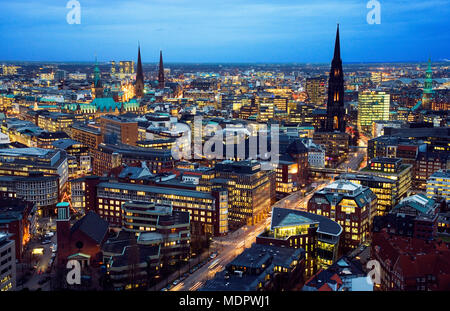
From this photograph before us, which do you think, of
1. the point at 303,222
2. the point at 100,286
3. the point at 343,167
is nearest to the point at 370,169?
the point at 343,167

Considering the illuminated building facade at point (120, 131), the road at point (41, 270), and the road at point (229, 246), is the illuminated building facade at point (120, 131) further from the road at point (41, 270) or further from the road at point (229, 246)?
the road at point (41, 270)

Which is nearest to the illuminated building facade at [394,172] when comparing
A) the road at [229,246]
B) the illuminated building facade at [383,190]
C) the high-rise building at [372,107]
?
the illuminated building facade at [383,190]

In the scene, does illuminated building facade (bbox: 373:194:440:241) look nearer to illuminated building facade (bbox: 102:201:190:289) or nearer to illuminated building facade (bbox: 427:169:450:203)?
illuminated building facade (bbox: 427:169:450:203)

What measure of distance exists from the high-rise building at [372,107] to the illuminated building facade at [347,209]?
4503cm

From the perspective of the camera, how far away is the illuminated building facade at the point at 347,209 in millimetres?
26391

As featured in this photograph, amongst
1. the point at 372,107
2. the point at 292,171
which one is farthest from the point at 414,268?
the point at 372,107

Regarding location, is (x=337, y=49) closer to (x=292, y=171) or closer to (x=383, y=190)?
(x=292, y=171)

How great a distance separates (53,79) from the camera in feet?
416

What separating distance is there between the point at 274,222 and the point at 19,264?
11547 mm

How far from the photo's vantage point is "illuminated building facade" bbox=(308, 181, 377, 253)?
26.4 meters

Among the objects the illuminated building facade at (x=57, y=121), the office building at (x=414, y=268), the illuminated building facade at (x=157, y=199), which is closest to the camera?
the office building at (x=414, y=268)

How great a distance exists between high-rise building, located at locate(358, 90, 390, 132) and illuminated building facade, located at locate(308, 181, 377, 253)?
45.0 m

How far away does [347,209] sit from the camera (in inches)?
1049
